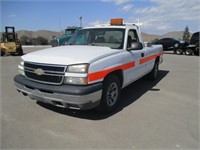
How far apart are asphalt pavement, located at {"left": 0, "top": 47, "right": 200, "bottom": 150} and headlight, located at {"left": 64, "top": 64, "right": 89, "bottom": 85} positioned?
0.85 metres

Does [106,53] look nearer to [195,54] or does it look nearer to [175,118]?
[175,118]

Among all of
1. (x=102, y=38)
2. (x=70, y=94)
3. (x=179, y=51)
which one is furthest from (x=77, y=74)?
(x=179, y=51)

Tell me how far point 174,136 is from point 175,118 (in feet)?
2.72

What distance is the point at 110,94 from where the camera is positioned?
180 inches

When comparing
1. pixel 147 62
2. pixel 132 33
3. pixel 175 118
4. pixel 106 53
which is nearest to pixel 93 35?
pixel 132 33

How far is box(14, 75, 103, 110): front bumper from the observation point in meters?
3.71

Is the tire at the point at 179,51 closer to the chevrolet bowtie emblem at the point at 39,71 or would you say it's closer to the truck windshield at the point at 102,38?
→ the truck windshield at the point at 102,38

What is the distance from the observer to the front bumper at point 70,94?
371 cm

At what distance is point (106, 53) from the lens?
4.31 m

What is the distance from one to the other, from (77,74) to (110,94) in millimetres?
1130

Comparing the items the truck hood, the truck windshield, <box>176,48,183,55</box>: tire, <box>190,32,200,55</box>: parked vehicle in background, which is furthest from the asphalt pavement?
<box>176,48,183,55</box>: tire

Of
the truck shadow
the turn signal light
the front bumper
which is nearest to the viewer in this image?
the front bumper

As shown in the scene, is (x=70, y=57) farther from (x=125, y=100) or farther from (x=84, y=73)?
(x=125, y=100)

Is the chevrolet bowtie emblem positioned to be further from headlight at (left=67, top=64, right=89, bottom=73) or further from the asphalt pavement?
the asphalt pavement
